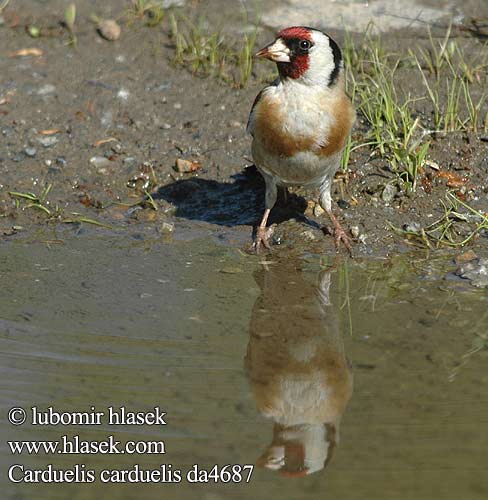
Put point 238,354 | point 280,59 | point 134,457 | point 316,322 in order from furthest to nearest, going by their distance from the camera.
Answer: point 280,59, point 316,322, point 238,354, point 134,457

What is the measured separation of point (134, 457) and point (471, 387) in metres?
1.23

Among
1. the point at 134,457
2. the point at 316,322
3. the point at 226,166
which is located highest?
the point at 134,457

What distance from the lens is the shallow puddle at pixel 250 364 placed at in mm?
3242

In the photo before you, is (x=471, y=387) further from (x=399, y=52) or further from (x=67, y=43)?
(x=67, y=43)

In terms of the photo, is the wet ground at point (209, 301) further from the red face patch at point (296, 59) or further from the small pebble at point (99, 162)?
the red face patch at point (296, 59)

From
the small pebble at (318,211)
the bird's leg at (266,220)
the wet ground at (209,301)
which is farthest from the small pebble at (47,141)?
the small pebble at (318,211)

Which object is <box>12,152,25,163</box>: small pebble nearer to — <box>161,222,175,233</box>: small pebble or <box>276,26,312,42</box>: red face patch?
<box>161,222,175,233</box>: small pebble

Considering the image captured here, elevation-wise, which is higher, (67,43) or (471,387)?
(471,387)

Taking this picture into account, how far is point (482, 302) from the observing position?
467 centimetres

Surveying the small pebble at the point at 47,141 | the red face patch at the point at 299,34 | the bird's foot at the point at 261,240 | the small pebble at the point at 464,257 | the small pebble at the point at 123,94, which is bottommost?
the small pebble at the point at 47,141

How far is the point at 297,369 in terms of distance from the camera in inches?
157

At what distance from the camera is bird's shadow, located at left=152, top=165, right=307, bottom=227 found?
5.80m

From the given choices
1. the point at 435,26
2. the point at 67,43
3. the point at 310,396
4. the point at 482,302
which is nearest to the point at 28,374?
the point at 310,396

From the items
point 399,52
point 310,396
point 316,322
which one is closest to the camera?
point 310,396
